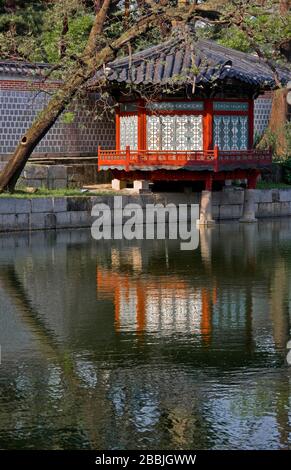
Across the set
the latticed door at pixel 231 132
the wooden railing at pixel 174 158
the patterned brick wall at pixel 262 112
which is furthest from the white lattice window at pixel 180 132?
the patterned brick wall at pixel 262 112

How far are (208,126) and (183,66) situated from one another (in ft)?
6.74

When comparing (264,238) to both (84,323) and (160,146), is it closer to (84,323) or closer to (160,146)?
(160,146)

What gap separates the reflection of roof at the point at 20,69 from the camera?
3356 cm

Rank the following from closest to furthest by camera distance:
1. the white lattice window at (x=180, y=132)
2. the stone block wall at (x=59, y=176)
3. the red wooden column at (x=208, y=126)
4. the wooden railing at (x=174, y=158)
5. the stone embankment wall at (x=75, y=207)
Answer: the stone embankment wall at (x=75, y=207) → the wooden railing at (x=174, y=158) → the stone block wall at (x=59, y=176) → the red wooden column at (x=208, y=126) → the white lattice window at (x=180, y=132)

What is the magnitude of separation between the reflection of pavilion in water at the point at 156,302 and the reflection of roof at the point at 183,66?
9.17 metres

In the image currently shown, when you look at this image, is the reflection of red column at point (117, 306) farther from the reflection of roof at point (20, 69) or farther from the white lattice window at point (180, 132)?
the reflection of roof at point (20, 69)

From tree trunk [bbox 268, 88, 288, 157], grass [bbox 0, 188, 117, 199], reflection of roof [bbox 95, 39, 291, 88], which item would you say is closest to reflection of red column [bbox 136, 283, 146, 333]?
grass [bbox 0, 188, 117, 199]

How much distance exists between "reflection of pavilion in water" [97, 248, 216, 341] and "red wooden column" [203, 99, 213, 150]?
9891 mm

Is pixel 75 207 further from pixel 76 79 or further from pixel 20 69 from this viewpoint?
pixel 20 69

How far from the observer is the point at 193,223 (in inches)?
1287

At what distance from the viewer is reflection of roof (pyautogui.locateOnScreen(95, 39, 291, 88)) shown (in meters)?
30.8

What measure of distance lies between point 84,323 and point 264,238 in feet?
42.1
